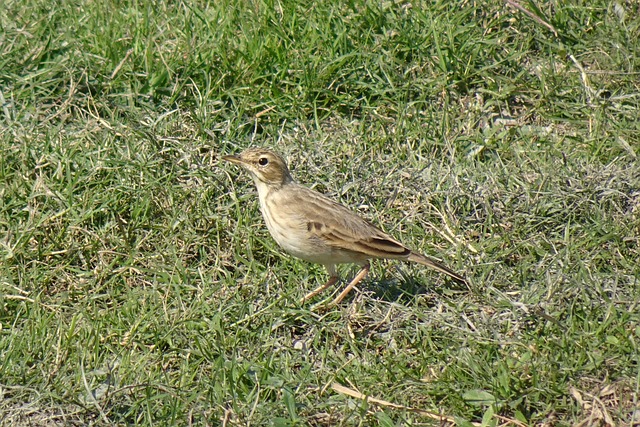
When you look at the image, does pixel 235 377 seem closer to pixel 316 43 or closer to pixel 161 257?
pixel 161 257

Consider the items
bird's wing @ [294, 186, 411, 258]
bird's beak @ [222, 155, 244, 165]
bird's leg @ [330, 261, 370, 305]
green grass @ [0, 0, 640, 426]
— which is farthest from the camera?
bird's beak @ [222, 155, 244, 165]

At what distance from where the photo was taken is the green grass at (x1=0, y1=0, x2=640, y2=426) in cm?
627

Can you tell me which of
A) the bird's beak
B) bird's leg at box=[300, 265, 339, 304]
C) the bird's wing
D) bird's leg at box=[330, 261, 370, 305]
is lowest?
bird's leg at box=[300, 265, 339, 304]

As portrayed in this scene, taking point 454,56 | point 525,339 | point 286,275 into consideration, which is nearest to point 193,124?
point 286,275

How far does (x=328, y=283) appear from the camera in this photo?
738cm

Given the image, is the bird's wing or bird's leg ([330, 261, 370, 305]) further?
bird's leg ([330, 261, 370, 305])

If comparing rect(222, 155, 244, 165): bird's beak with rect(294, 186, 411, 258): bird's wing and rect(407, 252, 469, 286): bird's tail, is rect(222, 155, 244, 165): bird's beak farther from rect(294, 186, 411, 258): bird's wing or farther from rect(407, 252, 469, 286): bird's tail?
rect(407, 252, 469, 286): bird's tail

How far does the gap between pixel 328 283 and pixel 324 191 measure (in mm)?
1113

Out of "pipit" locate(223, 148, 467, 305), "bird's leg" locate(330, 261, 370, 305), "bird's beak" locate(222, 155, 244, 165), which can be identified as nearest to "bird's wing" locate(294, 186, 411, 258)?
"pipit" locate(223, 148, 467, 305)

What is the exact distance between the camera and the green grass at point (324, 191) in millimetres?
6266

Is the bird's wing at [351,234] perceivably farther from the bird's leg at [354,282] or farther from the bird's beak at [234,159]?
the bird's beak at [234,159]

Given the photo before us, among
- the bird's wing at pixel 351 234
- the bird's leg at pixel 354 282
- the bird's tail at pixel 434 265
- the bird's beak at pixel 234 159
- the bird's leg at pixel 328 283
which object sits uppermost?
the bird's beak at pixel 234 159

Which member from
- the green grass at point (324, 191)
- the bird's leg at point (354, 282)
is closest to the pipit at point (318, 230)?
the bird's leg at point (354, 282)

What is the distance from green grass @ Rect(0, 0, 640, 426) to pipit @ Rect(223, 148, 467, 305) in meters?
0.27
